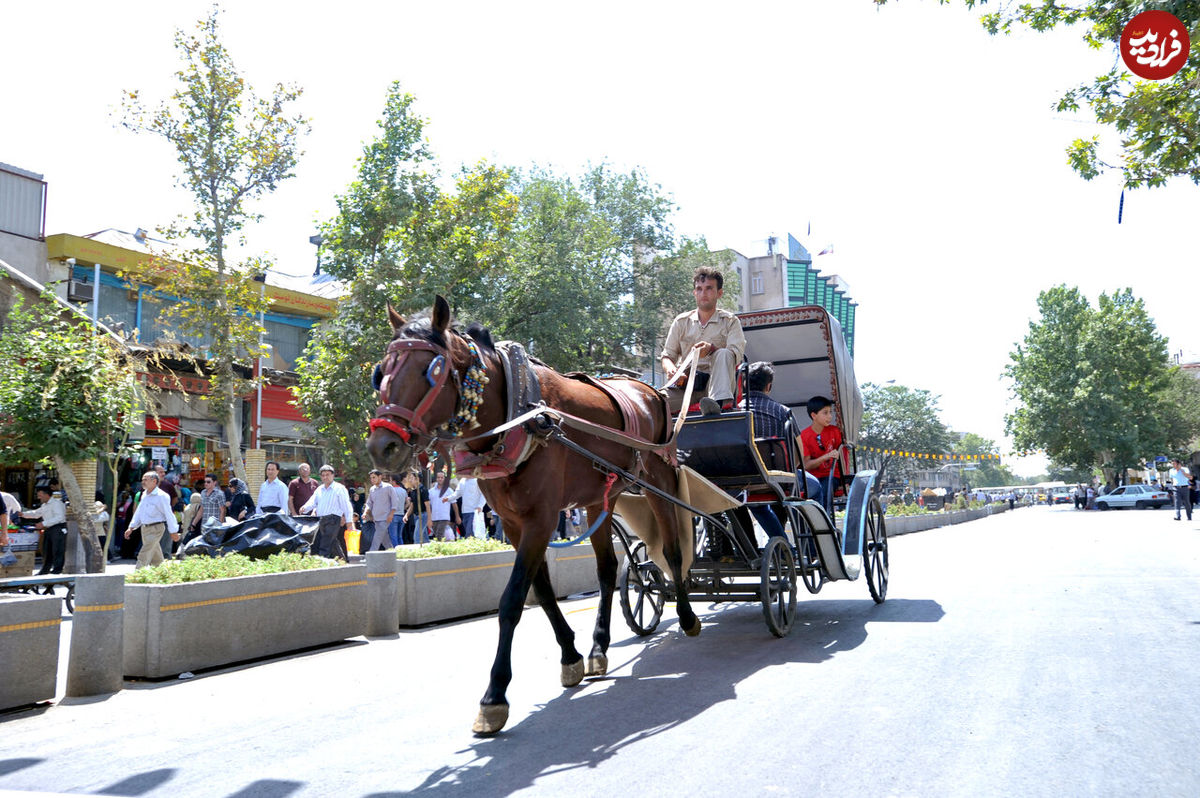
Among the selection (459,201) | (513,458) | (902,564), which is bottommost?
(902,564)

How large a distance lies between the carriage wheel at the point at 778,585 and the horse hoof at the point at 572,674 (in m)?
1.82

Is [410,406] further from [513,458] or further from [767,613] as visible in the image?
[767,613]

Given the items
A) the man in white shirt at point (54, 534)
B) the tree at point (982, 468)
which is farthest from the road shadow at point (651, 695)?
the tree at point (982, 468)

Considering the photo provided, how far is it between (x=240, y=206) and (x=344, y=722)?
54.2 ft

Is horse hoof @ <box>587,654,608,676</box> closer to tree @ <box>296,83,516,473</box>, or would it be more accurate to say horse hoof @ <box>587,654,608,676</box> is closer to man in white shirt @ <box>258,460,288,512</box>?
man in white shirt @ <box>258,460,288,512</box>

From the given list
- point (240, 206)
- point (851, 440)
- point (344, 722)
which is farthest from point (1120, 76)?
point (240, 206)

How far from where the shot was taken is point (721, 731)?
4840mm

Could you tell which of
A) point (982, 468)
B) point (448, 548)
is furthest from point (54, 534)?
point (982, 468)

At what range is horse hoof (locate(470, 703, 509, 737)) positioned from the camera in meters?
Answer: 4.88

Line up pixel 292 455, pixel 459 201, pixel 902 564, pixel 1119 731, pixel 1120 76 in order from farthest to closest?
pixel 292 455 → pixel 459 201 → pixel 902 564 → pixel 1120 76 → pixel 1119 731

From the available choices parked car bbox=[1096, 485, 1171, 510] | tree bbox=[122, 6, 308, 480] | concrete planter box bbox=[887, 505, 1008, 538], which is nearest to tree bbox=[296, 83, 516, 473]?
tree bbox=[122, 6, 308, 480]

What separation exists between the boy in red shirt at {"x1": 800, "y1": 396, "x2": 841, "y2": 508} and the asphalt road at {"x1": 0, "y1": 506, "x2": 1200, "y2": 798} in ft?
5.05

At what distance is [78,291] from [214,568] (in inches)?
717

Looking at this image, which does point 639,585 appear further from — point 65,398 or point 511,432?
point 65,398
